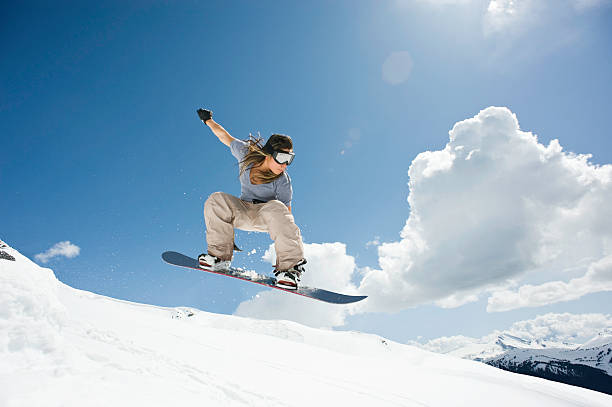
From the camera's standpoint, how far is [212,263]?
518 centimetres

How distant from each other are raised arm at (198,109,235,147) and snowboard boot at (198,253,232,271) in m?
2.15

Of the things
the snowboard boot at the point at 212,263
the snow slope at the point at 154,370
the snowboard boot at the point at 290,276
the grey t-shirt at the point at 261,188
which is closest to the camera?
the snow slope at the point at 154,370

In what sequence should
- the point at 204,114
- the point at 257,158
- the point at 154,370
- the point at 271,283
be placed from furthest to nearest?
the point at 204,114 < the point at 257,158 < the point at 271,283 < the point at 154,370

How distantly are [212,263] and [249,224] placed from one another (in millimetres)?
872

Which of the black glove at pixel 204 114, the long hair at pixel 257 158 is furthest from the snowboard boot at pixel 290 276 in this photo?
the black glove at pixel 204 114

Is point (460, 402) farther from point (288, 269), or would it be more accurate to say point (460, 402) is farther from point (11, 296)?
point (11, 296)

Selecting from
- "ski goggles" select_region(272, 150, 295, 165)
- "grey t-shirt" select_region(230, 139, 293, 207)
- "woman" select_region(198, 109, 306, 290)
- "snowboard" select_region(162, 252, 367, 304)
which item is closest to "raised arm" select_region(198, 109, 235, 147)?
"woman" select_region(198, 109, 306, 290)

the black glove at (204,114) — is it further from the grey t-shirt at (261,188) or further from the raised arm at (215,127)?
the grey t-shirt at (261,188)

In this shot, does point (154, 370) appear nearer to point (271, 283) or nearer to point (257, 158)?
point (271, 283)

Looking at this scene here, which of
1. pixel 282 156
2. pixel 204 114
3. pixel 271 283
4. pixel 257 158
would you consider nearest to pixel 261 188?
pixel 257 158

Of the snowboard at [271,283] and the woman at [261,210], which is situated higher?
the woman at [261,210]

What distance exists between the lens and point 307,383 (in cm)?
272

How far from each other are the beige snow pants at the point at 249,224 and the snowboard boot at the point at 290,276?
7cm

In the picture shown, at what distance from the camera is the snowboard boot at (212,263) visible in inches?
204
